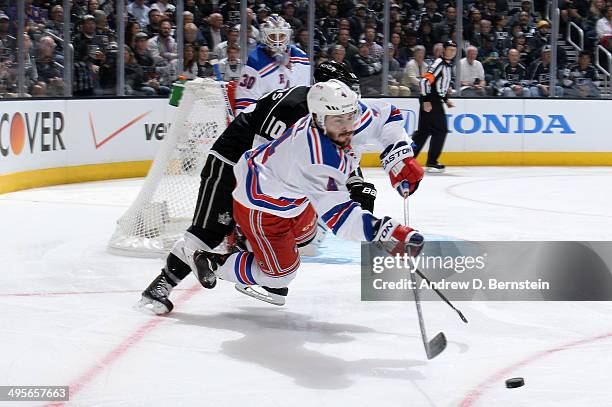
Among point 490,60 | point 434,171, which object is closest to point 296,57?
point 434,171

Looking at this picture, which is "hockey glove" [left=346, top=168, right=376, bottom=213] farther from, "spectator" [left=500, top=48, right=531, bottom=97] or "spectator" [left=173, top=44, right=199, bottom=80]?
"spectator" [left=500, top=48, right=531, bottom=97]

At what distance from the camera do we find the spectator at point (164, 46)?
961 cm

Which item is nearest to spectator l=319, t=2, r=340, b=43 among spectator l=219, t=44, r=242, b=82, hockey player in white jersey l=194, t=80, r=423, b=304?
spectator l=219, t=44, r=242, b=82

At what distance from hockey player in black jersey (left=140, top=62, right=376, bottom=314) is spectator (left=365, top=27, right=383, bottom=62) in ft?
20.4

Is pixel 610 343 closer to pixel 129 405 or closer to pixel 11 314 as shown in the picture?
pixel 129 405

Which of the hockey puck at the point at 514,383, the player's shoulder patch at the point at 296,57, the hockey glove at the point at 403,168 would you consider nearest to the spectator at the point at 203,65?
the player's shoulder patch at the point at 296,57

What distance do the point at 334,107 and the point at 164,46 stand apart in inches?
259

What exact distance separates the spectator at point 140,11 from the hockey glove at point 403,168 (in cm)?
585

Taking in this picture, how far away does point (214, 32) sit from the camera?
392 inches

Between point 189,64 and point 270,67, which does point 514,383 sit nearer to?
point 270,67

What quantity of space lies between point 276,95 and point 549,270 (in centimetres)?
136

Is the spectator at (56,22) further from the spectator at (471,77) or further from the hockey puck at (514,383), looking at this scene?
the hockey puck at (514,383)

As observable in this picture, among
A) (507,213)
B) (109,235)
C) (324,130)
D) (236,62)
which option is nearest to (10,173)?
(109,235)

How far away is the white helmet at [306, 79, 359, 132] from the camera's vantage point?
3355mm
